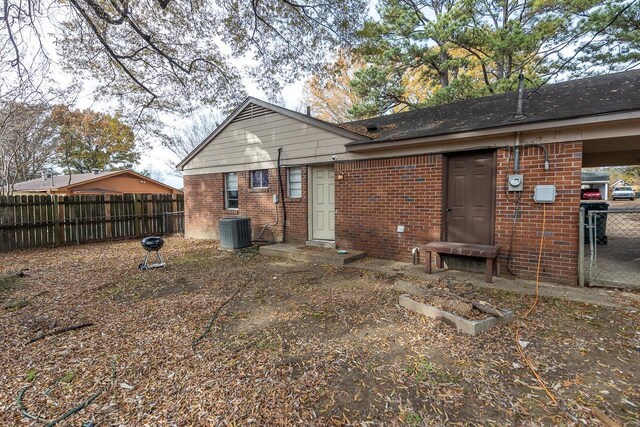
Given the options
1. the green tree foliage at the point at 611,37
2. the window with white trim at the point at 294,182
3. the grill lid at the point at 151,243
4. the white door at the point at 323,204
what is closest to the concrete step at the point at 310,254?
the white door at the point at 323,204

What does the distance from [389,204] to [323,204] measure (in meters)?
2.00

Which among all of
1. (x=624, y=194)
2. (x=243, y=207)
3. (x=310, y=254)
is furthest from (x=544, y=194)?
(x=624, y=194)

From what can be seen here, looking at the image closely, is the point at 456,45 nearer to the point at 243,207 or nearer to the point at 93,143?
the point at 243,207

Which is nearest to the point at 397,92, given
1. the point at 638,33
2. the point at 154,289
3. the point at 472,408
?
the point at 638,33

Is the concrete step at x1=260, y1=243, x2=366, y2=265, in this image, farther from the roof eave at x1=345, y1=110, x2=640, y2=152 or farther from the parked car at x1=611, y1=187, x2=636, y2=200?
the parked car at x1=611, y1=187, x2=636, y2=200

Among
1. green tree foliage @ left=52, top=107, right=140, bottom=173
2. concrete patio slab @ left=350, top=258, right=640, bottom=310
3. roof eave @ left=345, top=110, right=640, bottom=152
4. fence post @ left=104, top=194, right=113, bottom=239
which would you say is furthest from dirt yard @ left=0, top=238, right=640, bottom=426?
green tree foliage @ left=52, top=107, right=140, bottom=173

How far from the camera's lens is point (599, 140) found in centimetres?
479

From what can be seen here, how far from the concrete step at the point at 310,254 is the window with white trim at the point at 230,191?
9.45ft

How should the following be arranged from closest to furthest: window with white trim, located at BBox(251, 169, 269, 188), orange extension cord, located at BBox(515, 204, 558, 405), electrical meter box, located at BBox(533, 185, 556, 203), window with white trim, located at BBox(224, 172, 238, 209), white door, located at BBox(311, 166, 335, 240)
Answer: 1. orange extension cord, located at BBox(515, 204, 558, 405)
2. electrical meter box, located at BBox(533, 185, 556, 203)
3. white door, located at BBox(311, 166, 335, 240)
4. window with white trim, located at BBox(251, 169, 269, 188)
5. window with white trim, located at BBox(224, 172, 238, 209)

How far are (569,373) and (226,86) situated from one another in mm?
11382

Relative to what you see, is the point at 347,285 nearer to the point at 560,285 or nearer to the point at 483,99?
the point at 560,285

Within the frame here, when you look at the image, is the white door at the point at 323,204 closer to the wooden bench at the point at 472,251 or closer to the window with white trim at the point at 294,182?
the window with white trim at the point at 294,182

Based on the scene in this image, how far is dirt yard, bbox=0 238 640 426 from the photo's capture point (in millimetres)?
2178

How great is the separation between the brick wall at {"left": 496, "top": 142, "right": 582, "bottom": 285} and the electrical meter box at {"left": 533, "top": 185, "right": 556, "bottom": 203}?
67 millimetres
